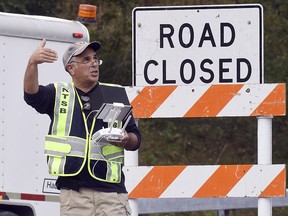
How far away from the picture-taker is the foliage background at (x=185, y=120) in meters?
18.9

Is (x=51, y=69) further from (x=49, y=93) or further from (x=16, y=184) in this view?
(x=49, y=93)

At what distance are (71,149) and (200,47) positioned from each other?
170cm

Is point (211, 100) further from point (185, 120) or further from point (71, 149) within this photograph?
point (185, 120)

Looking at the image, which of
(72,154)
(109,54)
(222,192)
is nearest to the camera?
(72,154)

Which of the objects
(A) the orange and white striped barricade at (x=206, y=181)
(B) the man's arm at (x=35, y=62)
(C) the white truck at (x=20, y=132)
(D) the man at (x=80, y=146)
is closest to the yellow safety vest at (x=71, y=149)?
(D) the man at (x=80, y=146)

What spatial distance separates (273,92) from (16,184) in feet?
7.67

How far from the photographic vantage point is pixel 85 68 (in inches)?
306

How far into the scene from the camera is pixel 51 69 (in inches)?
410

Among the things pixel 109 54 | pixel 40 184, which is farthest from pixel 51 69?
pixel 109 54

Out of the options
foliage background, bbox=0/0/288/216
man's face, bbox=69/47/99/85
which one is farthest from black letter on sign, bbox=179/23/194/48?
foliage background, bbox=0/0/288/216

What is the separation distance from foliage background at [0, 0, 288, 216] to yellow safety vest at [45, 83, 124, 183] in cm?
1044

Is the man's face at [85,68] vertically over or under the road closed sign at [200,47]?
under

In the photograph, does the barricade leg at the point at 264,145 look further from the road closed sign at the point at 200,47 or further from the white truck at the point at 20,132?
the white truck at the point at 20,132

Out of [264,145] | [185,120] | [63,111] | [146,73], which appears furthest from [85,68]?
[185,120]
